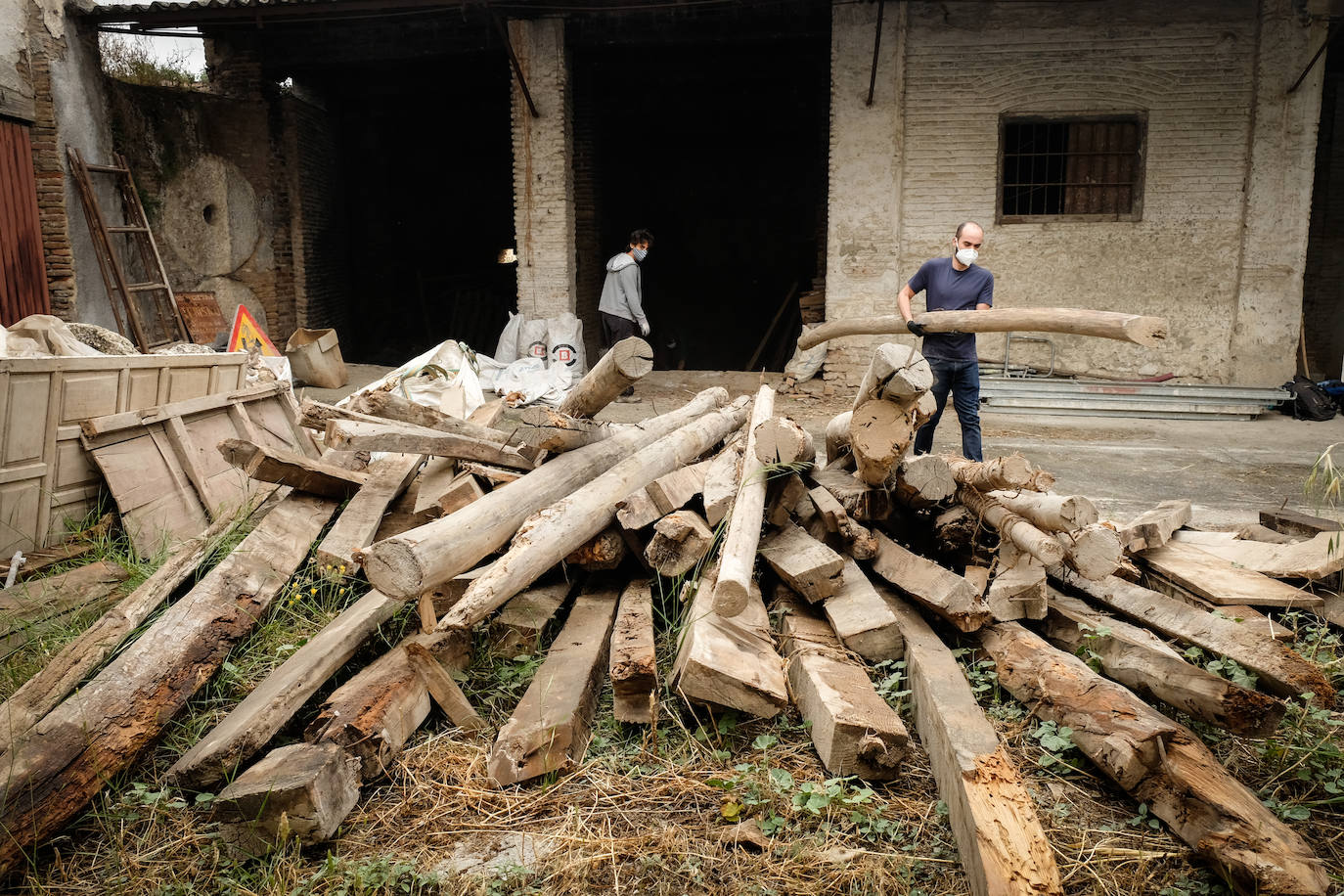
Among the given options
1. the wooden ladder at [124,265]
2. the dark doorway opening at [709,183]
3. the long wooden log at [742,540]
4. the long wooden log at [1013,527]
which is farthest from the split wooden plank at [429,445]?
the dark doorway opening at [709,183]

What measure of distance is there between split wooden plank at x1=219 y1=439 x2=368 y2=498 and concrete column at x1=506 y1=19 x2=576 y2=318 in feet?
22.7

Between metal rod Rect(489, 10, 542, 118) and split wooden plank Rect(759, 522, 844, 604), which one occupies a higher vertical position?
metal rod Rect(489, 10, 542, 118)

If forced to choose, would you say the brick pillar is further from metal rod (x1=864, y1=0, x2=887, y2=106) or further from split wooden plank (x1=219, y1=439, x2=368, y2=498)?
split wooden plank (x1=219, y1=439, x2=368, y2=498)

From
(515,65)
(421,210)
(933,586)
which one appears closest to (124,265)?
(515,65)

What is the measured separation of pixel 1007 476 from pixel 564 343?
25.9ft

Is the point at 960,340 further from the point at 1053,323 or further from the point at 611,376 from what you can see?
the point at 611,376

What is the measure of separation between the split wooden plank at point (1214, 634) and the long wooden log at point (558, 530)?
1.78 m

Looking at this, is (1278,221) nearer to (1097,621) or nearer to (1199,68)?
(1199,68)

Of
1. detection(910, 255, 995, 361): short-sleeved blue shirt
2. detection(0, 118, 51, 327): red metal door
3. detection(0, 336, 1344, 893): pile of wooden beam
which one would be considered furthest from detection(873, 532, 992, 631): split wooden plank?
detection(0, 118, 51, 327): red metal door

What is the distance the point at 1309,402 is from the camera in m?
9.20

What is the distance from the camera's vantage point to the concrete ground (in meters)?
6.01

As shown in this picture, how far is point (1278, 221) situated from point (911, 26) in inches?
178

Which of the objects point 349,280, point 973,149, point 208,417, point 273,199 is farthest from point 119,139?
point 973,149

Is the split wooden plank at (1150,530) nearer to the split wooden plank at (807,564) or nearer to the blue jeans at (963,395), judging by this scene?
the split wooden plank at (807,564)
